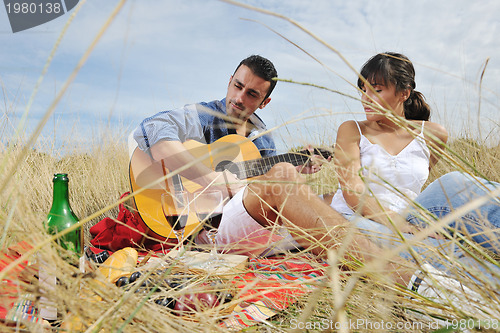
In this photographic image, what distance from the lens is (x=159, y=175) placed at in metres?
2.68

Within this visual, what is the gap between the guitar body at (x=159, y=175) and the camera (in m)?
2.38

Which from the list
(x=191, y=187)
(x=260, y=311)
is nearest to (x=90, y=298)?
(x=260, y=311)

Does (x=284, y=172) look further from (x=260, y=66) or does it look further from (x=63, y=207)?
(x=260, y=66)

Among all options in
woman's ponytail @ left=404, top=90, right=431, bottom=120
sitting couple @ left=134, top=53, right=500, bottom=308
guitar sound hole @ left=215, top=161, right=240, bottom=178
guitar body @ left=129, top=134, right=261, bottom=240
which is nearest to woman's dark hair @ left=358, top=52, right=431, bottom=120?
sitting couple @ left=134, top=53, right=500, bottom=308

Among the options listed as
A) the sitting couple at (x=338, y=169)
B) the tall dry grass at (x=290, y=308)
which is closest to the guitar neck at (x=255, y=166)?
the sitting couple at (x=338, y=169)

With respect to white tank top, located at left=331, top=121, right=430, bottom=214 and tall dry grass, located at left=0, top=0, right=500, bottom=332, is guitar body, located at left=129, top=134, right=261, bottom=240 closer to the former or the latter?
white tank top, located at left=331, top=121, right=430, bottom=214

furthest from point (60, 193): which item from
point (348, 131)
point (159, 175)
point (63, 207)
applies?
point (348, 131)

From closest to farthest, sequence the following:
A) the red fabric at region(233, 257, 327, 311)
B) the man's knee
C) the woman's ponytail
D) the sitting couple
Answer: the red fabric at region(233, 257, 327, 311), the sitting couple, the man's knee, the woman's ponytail

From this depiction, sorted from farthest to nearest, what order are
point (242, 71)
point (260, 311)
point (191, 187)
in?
point (242, 71) < point (191, 187) < point (260, 311)

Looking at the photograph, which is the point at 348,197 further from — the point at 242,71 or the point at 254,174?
the point at 242,71

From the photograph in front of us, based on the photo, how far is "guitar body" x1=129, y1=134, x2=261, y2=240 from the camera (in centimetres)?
238

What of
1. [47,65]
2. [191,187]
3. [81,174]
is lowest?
[81,174]

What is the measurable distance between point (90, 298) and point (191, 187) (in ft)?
6.24

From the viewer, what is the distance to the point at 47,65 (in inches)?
20.0
